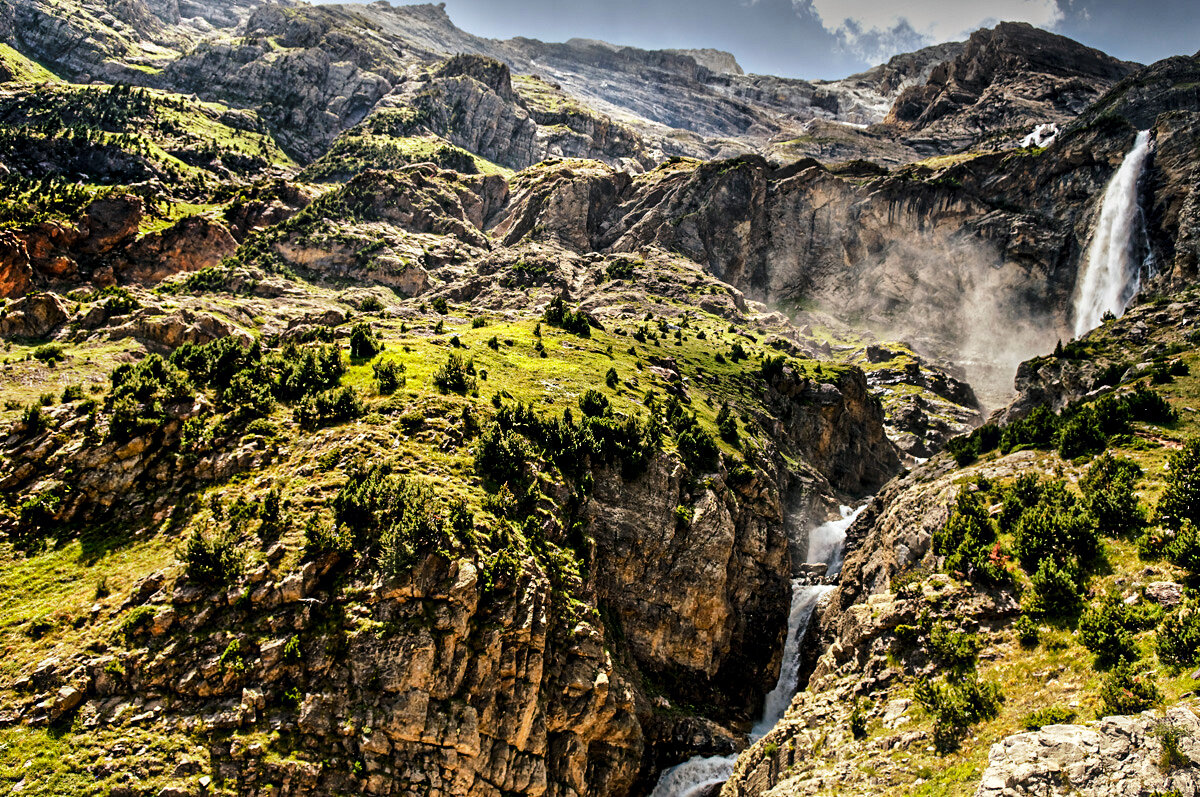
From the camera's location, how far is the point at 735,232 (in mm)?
191625

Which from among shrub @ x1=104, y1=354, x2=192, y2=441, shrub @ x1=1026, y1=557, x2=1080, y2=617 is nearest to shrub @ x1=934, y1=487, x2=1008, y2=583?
shrub @ x1=1026, y1=557, x2=1080, y2=617

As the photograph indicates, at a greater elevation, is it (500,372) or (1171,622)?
(500,372)

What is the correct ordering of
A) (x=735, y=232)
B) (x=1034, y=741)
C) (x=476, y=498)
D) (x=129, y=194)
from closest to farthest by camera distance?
(x=1034, y=741) → (x=476, y=498) → (x=129, y=194) → (x=735, y=232)

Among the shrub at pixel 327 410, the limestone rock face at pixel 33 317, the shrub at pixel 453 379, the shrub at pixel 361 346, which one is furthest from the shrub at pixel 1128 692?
the limestone rock face at pixel 33 317

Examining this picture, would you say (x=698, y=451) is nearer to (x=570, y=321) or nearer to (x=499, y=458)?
(x=499, y=458)

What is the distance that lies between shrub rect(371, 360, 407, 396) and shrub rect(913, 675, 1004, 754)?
1720 inches

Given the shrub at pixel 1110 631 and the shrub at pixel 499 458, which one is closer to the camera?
the shrub at pixel 1110 631

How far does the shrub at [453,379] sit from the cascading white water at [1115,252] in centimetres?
13416

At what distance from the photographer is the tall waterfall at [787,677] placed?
42.0m

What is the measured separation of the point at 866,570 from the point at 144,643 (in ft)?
165

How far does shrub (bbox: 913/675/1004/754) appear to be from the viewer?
26.8 metres

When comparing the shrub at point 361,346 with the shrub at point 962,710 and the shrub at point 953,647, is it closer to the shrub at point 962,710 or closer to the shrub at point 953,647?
the shrub at point 953,647

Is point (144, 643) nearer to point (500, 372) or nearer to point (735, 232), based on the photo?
point (500, 372)

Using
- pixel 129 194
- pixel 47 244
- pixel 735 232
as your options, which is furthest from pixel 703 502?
pixel 735 232
